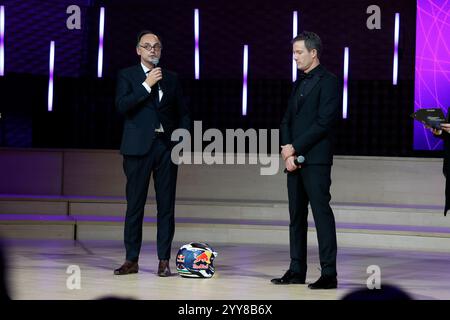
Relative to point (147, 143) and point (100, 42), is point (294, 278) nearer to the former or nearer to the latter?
point (147, 143)

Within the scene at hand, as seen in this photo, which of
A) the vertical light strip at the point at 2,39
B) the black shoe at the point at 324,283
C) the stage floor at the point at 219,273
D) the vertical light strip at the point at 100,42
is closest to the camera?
the stage floor at the point at 219,273

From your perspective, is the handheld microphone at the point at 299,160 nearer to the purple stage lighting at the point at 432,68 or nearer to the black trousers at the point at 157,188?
the black trousers at the point at 157,188

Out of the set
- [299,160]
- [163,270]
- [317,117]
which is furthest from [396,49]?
[163,270]

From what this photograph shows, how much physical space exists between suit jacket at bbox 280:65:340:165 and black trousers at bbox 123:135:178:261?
2.52 feet

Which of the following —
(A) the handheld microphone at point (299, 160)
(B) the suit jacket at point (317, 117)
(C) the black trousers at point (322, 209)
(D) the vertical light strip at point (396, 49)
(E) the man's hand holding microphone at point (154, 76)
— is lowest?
(C) the black trousers at point (322, 209)

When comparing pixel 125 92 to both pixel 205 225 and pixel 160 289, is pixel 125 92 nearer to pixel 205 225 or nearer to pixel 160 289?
pixel 160 289

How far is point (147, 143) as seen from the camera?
4707mm

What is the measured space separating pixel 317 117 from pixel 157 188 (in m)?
1.04

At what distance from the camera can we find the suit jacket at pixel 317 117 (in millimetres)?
4352

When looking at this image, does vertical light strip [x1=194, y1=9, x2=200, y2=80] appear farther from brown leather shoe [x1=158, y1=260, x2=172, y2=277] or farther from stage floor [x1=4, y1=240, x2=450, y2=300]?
brown leather shoe [x1=158, y1=260, x2=172, y2=277]

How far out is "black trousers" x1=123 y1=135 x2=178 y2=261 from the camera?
475 cm

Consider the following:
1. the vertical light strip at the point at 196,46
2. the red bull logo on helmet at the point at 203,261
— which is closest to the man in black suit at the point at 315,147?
the red bull logo on helmet at the point at 203,261

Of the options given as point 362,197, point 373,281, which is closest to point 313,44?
point 373,281

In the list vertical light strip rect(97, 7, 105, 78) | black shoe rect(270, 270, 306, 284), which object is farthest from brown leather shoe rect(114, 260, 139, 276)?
vertical light strip rect(97, 7, 105, 78)
